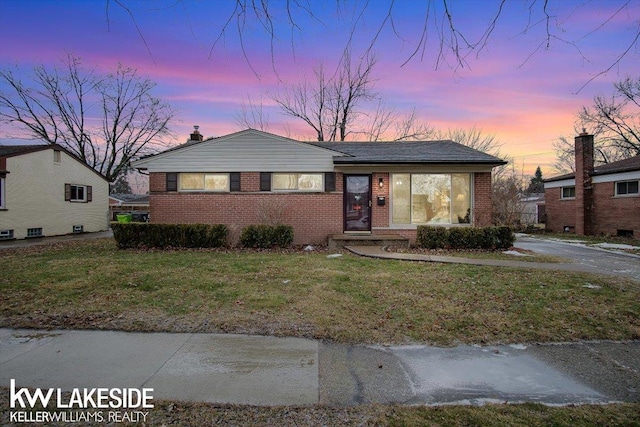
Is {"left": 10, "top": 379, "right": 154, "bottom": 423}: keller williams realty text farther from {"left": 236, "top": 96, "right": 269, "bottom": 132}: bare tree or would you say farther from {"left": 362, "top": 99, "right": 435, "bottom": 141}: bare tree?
{"left": 362, "top": 99, "right": 435, "bottom": 141}: bare tree

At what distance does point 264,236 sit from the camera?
11766 mm

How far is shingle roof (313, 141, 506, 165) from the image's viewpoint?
495 inches

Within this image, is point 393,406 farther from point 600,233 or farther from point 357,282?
point 600,233

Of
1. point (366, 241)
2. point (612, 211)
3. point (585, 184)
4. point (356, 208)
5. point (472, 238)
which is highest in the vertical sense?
point (585, 184)

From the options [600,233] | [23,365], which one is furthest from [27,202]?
[600,233]

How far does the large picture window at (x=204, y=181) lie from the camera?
525 inches

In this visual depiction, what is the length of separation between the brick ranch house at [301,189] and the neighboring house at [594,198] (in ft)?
30.7

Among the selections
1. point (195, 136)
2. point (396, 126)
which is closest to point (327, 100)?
point (396, 126)

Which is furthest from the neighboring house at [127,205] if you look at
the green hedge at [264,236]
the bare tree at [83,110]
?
the green hedge at [264,236]

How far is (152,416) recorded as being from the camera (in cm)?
256

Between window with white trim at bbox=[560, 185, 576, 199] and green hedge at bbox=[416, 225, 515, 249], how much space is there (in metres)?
13.0

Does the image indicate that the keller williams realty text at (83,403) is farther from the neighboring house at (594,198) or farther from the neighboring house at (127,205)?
the neighboring house at (127,205)

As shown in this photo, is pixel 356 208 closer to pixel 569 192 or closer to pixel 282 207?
pixel 282 207

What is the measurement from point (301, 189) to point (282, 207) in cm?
103
